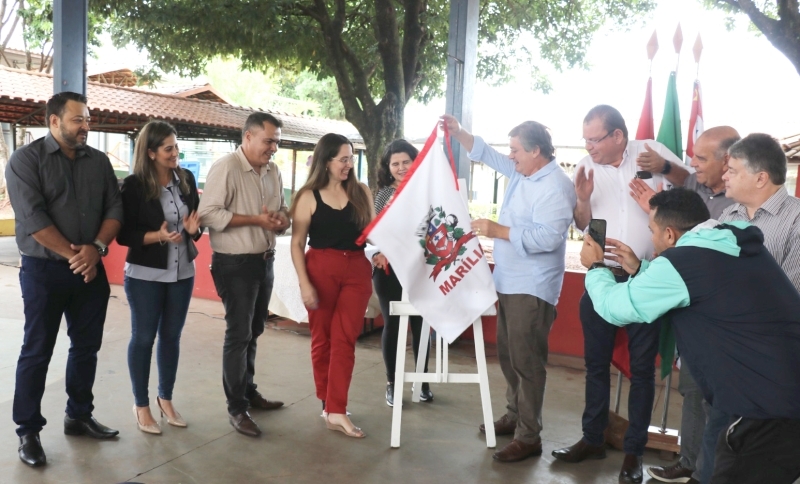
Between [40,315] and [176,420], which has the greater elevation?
[40,315]

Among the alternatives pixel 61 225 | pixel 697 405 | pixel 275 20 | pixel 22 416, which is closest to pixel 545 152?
pixel 697 405

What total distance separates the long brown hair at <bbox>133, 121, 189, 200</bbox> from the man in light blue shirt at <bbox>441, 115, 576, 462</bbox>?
5.23 feet

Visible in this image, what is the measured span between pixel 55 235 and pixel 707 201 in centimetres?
298

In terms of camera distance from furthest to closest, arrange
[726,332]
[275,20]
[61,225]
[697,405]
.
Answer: [275,20]
[61,225]
[697,405]
[726,332]

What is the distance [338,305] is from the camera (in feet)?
11.7

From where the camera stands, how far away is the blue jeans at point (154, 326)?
3361 mm

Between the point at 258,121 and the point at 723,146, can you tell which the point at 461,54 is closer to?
the point at 258,121

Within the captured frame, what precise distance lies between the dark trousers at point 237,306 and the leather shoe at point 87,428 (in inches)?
23.7

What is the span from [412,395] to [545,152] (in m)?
1.79

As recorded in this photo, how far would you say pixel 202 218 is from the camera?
342 cm

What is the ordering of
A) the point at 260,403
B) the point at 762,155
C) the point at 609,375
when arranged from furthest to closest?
the point at 260,403
the point at 609,375
the point at 762,155

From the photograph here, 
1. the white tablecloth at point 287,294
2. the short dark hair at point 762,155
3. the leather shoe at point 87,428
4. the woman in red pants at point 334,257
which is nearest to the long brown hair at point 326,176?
the woman in red pants at point 334,257

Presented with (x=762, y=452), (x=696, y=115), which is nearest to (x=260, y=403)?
(x=762, y=452)

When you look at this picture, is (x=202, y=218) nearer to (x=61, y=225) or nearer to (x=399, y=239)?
(x=61, y=225)
